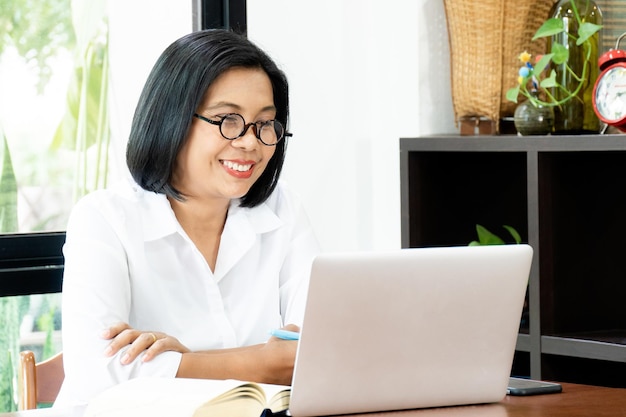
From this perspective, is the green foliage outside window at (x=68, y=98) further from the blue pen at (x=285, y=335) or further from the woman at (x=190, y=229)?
the blue pen at (x=285, y=335)

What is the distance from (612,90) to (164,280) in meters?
1.16

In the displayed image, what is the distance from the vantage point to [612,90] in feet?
8.02

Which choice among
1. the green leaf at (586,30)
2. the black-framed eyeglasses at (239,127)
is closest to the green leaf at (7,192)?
the black-framed eyeglasses at (239,127)

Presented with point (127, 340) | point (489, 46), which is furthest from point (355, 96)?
point (127, 340)

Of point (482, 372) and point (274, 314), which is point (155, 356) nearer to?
point (274, 314)

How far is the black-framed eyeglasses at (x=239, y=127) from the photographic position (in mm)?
2094

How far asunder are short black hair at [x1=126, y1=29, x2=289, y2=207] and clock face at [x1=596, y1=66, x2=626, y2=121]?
2.72 ft

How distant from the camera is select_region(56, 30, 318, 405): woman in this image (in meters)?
1.98

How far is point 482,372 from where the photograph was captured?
60.1 inches

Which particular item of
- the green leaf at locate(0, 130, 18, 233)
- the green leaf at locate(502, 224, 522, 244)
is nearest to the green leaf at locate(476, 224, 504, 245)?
the green leaf at locate(502, 224, 522, 244)

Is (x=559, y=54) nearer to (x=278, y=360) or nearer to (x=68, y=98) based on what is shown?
(x=278, y=360)

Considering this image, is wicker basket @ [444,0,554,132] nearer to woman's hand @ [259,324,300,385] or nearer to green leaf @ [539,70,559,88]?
green leaf @ [539,70,559,88]

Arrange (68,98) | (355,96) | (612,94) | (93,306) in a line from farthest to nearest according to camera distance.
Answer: (355,96), (68,98), (612,94), (93,306)

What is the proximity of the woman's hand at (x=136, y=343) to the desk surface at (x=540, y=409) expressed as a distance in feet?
0.98
